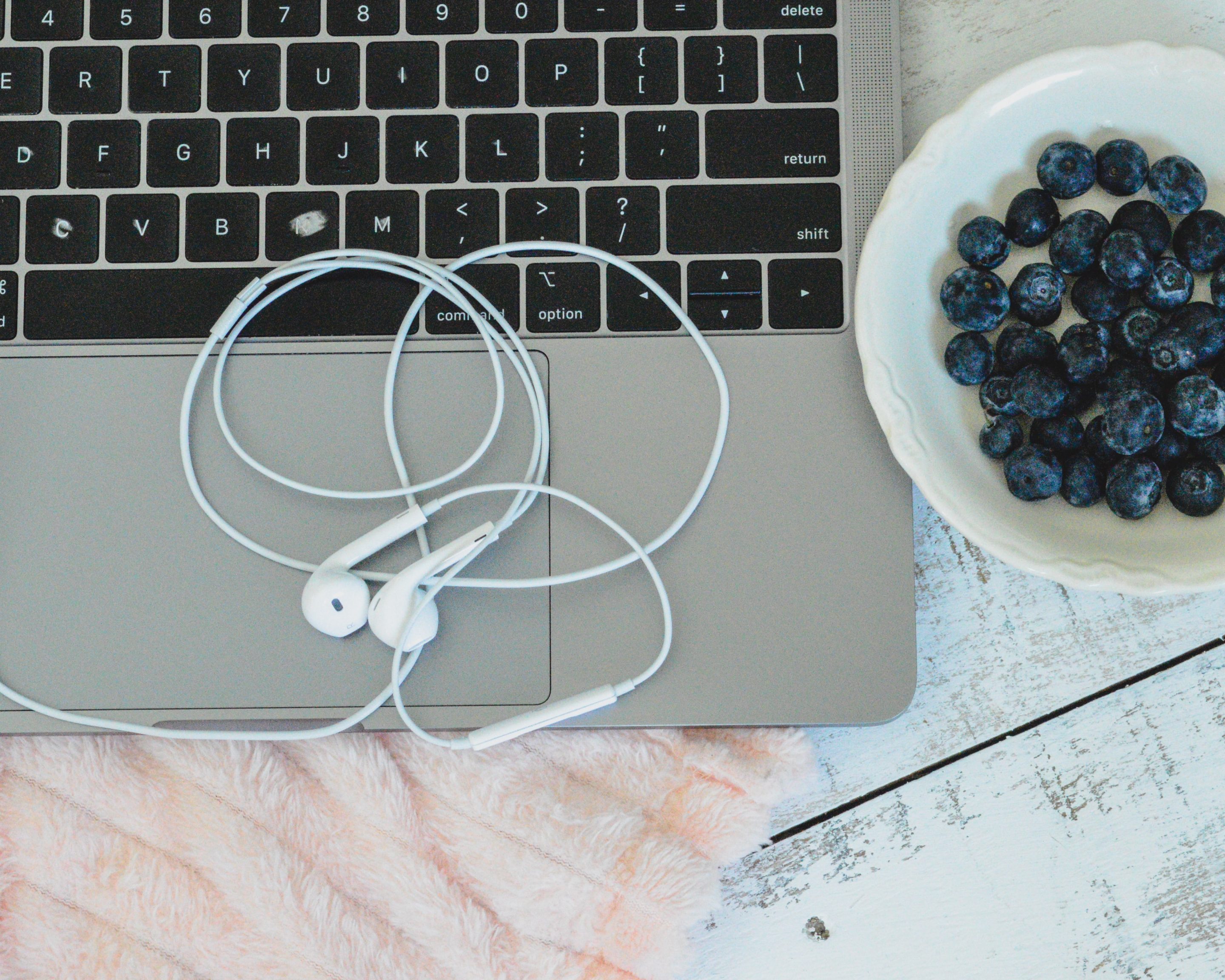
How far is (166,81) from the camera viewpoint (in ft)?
1.71

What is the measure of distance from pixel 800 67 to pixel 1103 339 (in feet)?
0.67

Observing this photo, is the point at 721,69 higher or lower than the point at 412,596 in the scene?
higher

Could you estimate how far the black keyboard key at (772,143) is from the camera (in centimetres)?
52

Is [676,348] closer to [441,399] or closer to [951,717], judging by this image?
[441,399]

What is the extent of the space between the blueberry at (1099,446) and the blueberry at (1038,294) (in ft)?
0.19

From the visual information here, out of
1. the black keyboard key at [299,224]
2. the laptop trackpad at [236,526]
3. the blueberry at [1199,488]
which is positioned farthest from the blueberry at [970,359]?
the black keyboard key at [299,224]

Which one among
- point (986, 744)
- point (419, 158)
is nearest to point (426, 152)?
point (419, 158)

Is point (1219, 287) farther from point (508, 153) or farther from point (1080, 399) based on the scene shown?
point (508, 153)

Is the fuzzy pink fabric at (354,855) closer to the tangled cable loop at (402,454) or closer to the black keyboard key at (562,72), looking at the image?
the tangled cable loop at (402,454)

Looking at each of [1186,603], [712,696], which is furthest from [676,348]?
[1186,603]

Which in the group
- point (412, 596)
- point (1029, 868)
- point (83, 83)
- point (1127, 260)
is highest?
point (83, 83)

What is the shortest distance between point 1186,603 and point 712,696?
0.90ft

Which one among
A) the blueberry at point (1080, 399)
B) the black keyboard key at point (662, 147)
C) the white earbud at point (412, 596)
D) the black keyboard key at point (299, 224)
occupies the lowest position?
the white earbud at point (412, 596)

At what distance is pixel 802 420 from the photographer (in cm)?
51
